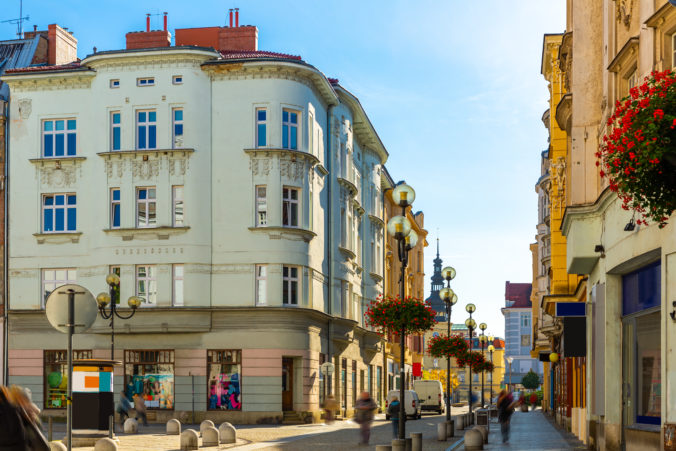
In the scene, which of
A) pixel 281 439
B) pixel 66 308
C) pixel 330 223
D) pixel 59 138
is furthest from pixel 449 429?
pixel 59 138

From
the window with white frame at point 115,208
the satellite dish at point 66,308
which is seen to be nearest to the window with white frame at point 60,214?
the window with white frame at point 115,208

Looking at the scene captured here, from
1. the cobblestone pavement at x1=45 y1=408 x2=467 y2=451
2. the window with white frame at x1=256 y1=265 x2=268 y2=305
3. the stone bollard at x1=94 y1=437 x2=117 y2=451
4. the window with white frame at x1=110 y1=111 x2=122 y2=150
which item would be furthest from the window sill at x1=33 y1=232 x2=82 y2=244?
the stone bollard at x1=94 y1=437 x2=117 y2=451

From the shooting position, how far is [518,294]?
19600cm

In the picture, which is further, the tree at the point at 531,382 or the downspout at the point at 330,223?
the tree at the point at 531,382

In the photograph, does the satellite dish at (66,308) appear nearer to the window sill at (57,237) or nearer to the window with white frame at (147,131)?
the window with white frame at (147,131)

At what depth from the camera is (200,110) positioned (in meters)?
45.0

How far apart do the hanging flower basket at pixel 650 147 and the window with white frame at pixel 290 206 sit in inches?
1352

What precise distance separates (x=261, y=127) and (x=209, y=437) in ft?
66.1

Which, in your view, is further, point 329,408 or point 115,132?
point 115,132

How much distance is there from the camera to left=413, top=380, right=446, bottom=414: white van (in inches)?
2692

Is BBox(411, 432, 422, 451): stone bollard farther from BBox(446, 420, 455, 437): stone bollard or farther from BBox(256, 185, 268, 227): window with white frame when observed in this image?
BBox(256, 185, 268, 227): window with white frame

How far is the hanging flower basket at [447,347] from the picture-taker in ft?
165

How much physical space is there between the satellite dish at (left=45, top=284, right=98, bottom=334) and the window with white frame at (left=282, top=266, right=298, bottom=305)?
31.0m

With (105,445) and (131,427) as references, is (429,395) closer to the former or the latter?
(131,427)
